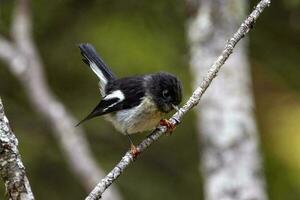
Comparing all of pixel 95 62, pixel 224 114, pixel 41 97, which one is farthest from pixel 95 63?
pixel 41 97

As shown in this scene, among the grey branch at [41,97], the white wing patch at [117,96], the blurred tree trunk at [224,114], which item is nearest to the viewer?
the white wing patch at [117,96]

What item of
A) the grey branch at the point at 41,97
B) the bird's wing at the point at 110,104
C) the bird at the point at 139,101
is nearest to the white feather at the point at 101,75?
the bird at the point at 139,101

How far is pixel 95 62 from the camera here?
4.28 m

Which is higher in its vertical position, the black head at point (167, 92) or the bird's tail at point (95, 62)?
the bird's tail at point (95, 62)

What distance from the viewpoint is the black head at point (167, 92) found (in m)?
3.88

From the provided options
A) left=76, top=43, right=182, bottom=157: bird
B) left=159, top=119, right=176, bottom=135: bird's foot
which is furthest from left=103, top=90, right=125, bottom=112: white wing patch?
left=159, top=119, right=176, bottom=135: bird's foot

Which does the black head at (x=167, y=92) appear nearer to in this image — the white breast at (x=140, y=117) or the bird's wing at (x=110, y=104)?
the white breast at (x=140, y=117)

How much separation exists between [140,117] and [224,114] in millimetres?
1117

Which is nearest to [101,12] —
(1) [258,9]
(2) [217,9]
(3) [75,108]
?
(3) [75,108]

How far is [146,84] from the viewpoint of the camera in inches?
158

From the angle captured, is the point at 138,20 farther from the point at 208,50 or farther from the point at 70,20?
the point at 208,50

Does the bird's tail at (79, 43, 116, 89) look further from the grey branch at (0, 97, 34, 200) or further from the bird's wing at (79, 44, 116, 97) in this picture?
the grey branch at (0, 97, 34, 200)

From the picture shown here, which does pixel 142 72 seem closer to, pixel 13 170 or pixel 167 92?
pixel 167 92

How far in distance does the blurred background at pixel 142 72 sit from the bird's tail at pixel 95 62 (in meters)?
1.42
